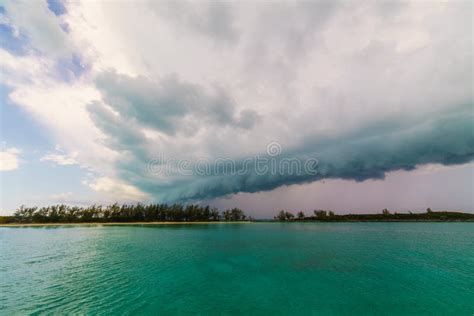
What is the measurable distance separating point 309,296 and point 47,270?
40.8 m

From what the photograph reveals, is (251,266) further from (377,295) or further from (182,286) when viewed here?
(377,295)

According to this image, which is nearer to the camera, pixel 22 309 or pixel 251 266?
pixel 22 309

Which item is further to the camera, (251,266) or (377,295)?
(251,266)

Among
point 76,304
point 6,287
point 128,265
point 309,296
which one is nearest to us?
point 76,304

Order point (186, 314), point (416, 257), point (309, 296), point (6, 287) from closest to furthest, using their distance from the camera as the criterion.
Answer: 1. point (186, 314)
2. point (309, 296)
3. point (6, 287)
4. point (416, 257)

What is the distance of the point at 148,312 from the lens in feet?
62.2

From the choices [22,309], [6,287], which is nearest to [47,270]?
[6,287]

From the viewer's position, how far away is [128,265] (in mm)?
35375

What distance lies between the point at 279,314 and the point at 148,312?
12927 millimetres

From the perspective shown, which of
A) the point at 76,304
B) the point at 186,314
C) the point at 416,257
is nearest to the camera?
the point at 186,314

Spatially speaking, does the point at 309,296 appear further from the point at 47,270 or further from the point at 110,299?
the point at 47,270

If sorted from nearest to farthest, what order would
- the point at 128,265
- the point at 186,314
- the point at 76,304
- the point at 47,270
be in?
1. the point at 186,314
2. the point at 76,304
3. the point at 47,270
4. the point at 128,265

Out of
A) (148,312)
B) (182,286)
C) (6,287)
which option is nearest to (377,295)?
(182,286)

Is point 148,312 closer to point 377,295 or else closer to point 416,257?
point 377,295
